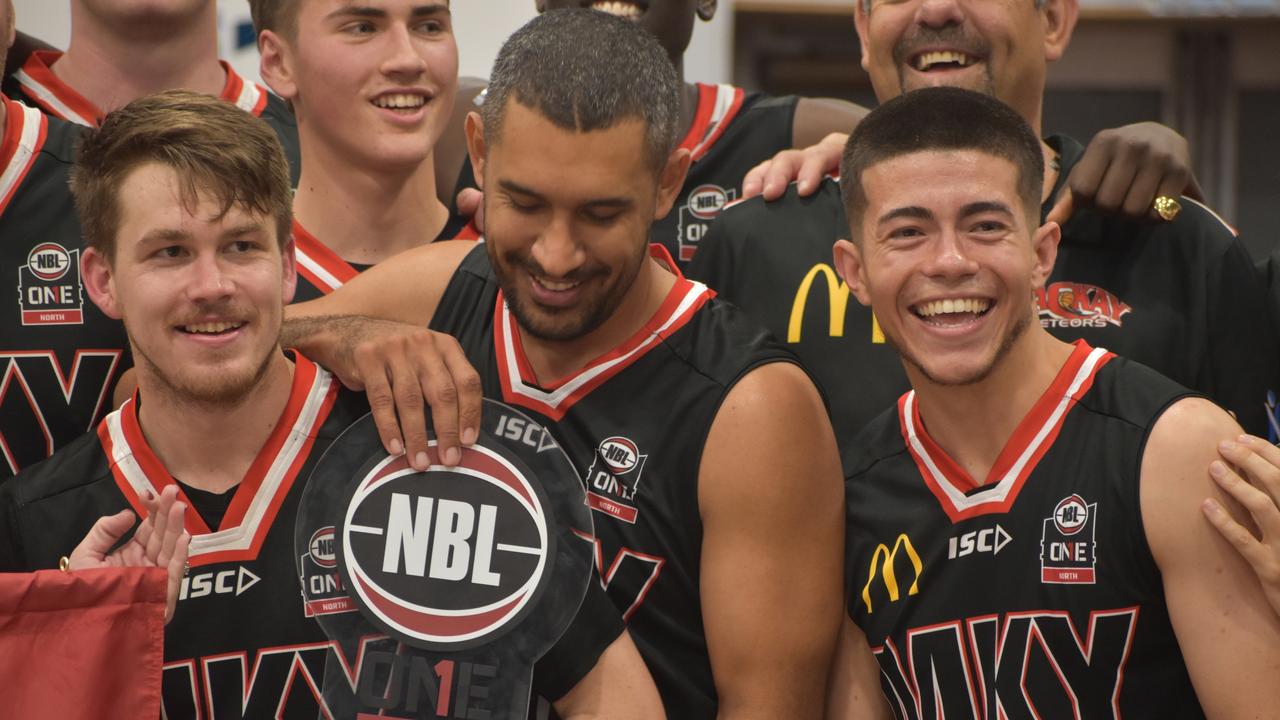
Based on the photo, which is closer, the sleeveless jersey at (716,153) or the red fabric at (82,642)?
the red fabric at (82,642)

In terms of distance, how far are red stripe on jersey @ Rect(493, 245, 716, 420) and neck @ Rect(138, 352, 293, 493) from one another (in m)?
0.36

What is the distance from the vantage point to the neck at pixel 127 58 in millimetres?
3107

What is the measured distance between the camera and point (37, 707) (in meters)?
1.88

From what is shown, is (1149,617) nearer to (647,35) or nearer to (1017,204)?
(1017,204)

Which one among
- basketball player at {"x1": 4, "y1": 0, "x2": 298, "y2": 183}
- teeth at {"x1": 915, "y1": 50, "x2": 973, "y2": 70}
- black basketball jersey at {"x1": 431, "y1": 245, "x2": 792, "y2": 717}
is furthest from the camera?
basketball player at {"x1": 4, "y1": 0, "x2": 298, "y2": 183}

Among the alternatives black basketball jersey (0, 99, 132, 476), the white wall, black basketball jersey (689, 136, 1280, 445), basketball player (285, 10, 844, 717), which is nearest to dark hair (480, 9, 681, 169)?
basketball player (285, 10, 844, 717)

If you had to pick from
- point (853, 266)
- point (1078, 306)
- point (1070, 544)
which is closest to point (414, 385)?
point (853, 266)

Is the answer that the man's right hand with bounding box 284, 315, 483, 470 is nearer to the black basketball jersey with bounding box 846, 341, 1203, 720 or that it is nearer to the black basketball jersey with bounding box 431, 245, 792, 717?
the black basketball jersey with bounding box 431, 245, 792, 717

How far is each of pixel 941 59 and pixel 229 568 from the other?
5.12 feet

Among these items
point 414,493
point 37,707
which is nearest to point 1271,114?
point 414,493

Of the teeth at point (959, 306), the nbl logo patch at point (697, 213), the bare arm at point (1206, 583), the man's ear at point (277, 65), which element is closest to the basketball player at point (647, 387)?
the teeth at point (959, 306)

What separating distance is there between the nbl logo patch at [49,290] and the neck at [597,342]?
0.90 meters

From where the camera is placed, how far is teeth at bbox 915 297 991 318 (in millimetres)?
2199

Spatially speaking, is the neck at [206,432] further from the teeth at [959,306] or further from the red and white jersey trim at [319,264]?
the teeth at [959,306]
